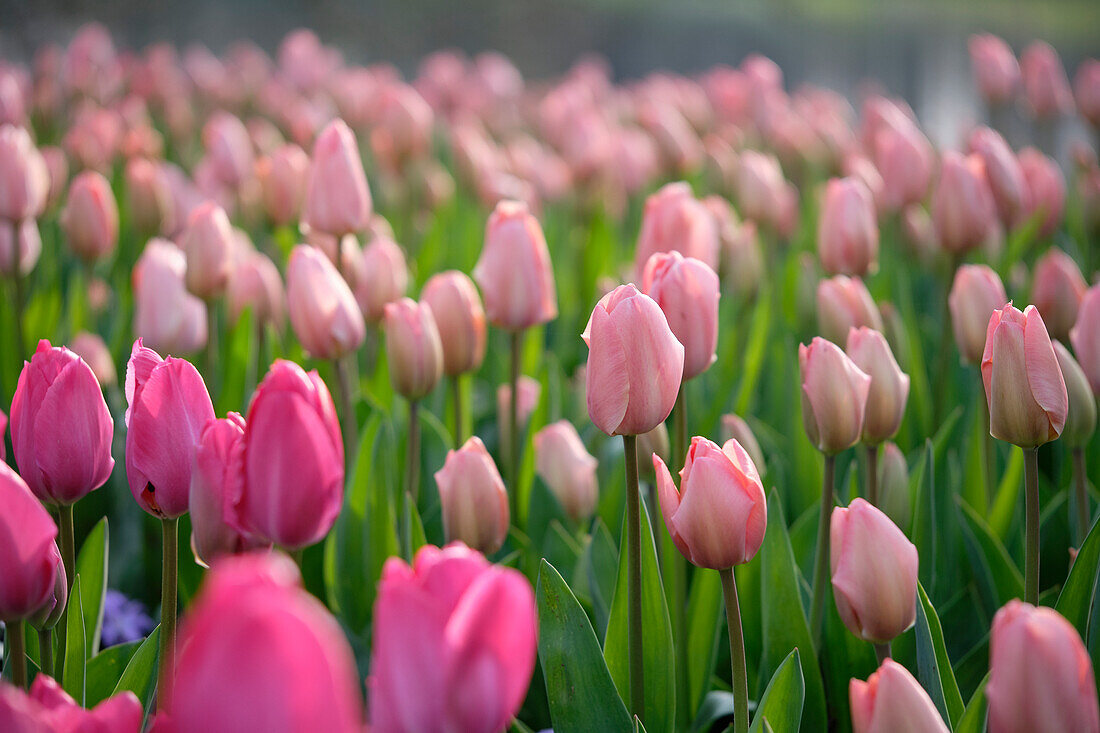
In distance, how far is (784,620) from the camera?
3.72ft

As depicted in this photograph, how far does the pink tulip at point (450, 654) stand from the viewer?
522 millimetres

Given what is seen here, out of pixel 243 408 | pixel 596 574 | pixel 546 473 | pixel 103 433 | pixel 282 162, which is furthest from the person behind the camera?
pixel 282 162

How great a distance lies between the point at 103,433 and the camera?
0.88m

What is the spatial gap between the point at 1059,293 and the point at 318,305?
3.79 ft

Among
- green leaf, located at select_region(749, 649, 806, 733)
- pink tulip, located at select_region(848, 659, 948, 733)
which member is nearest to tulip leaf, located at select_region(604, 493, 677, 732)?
green leaf, located at select_region(749, 649, 806, 733)

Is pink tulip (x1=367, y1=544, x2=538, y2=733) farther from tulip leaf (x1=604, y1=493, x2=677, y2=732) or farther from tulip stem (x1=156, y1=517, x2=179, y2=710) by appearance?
tulip leaf (x1=604, y1=493, x2=677, y2=732)

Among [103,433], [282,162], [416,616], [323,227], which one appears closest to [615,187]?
[282,162]

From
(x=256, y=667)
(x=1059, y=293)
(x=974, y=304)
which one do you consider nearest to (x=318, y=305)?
(x=974, y=304)

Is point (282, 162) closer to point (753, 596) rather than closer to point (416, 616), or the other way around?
point (753, 596)

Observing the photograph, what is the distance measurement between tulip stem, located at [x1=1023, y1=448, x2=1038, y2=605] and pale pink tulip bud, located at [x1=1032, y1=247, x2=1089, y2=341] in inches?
28.1

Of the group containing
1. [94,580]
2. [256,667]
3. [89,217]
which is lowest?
[94,580]

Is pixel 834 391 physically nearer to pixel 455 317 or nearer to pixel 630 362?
pixel 630 362

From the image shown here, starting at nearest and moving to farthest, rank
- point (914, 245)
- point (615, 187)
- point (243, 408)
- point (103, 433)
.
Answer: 1. point (103, 433)
2. point (243, 408)
3. point (914, 245)
4. point (615, 187)

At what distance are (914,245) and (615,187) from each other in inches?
36.2
